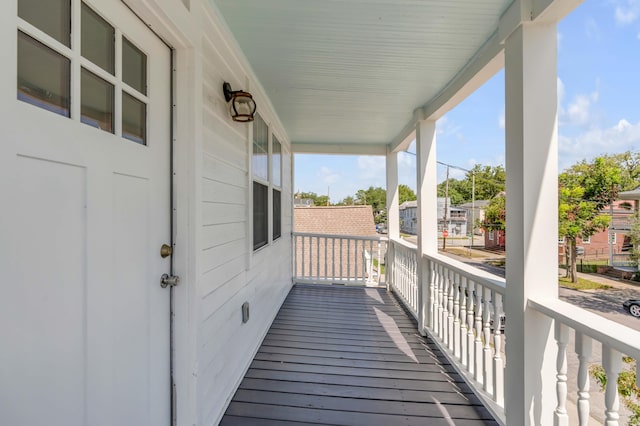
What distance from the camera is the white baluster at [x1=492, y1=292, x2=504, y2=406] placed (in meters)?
1.93

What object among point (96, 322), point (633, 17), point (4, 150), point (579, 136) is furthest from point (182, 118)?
point (579, 136)

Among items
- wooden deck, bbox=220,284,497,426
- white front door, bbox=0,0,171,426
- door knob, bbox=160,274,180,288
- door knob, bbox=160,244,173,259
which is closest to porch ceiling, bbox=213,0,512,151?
white front door, bbox=0,0,171,426

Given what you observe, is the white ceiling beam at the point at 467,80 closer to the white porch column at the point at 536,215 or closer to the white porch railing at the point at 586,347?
the white porch column at the point at 536,215

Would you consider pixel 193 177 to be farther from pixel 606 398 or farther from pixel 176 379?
pixel 606 398

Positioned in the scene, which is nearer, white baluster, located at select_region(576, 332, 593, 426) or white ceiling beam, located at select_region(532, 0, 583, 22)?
white baluster, located at select_region(576, 332, 593, 426)

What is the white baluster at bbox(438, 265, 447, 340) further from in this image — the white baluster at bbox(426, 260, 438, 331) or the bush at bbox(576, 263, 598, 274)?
the bush at bbox(576, 263, 598, 274)

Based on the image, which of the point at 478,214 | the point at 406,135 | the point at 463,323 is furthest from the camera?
the point at 478,214

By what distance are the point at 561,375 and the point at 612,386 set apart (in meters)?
0.31

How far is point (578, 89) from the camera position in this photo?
159 inches

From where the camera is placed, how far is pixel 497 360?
1.98 meters

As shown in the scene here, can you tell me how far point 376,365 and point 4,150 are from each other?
2.65 metres

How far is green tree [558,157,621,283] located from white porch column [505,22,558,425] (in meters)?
1.32

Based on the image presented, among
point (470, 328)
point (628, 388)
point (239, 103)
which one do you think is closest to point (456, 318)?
point (470, 328)

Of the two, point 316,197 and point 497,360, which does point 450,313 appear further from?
point 316,197
